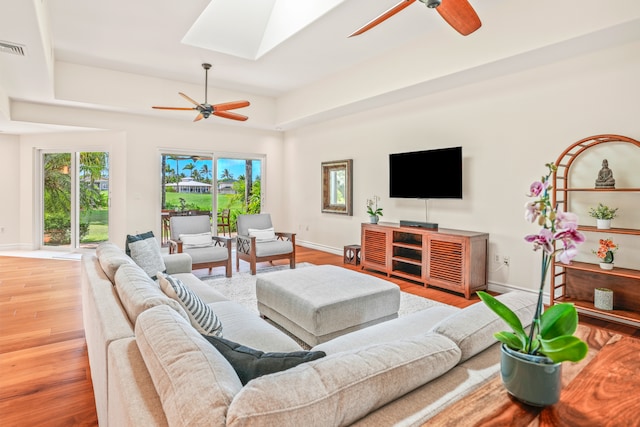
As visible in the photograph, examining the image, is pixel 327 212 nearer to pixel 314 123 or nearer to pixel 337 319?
pixel 314 123

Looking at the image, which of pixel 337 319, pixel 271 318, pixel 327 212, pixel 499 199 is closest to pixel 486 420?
pixel 337 319

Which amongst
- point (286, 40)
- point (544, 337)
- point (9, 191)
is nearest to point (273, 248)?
point (286, 40)

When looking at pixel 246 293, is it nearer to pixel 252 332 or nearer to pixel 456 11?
pixel 252 332

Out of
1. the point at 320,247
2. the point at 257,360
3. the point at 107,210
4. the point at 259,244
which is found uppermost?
the point at 107,210

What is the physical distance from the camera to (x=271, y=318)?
10.2 feet

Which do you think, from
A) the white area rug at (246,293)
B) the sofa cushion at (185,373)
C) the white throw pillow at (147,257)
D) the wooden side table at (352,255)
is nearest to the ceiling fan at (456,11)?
the sofa cushion at (185,373)

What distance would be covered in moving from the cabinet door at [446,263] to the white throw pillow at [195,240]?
3053 millimetres

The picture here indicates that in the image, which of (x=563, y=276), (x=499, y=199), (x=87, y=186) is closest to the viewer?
(x=563, y=276)

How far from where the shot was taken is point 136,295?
5.32ft

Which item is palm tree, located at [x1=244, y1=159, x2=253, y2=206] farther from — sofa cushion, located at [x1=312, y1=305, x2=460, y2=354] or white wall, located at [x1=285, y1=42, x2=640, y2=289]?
sofa cushion, located at [x1=312, y1=305, x2=460, y2=354]

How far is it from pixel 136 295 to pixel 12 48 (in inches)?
137

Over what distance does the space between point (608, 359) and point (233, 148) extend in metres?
7.10

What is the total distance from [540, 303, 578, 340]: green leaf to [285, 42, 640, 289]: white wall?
3.19m

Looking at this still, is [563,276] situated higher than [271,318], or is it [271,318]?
[563,276]
